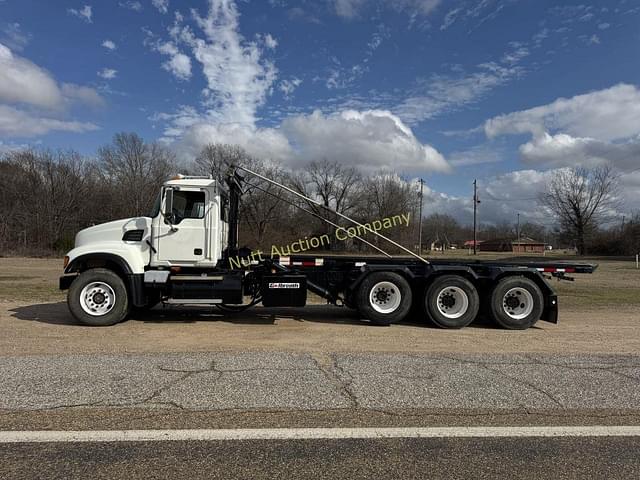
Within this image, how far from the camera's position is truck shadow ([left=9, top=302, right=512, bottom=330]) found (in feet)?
31.1

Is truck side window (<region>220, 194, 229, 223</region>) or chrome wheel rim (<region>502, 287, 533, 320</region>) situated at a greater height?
truck side window (<region>220, 194, 229, 223</region>)

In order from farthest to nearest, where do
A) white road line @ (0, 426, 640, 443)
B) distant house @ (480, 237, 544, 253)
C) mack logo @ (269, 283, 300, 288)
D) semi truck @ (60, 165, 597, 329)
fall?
distant house @ (480, 237, 544, 253)
mack logo @ (269, 283, 300, 288)
semi truck @ (60, 165, 597, 329)
white road line @ (0, 426, 640, 443)

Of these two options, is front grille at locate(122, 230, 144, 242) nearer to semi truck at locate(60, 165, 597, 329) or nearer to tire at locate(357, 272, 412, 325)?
semi truck at locate(60, 165, 597, 329)

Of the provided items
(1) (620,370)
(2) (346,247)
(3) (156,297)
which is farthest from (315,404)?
(2) (346,247)

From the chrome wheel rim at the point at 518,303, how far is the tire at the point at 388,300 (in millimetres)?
1936

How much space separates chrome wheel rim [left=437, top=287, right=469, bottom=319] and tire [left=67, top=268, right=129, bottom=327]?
6011 mm

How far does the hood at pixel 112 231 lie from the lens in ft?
30.0

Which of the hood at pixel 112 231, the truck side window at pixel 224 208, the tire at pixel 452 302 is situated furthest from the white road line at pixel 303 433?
the truck side window at pixel 224 208

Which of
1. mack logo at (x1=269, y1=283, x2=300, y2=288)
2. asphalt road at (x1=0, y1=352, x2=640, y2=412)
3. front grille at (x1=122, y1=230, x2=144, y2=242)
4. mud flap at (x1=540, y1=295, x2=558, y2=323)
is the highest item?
front grille at (x1=122, y1=230, x2=144, y2=242)

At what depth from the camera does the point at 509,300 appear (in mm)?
9320

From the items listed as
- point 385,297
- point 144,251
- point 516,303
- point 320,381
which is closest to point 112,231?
point 144,251

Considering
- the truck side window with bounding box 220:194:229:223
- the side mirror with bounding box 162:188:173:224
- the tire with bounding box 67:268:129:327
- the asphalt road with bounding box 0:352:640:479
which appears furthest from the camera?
the truck side window with bounding box 220:194:229:223

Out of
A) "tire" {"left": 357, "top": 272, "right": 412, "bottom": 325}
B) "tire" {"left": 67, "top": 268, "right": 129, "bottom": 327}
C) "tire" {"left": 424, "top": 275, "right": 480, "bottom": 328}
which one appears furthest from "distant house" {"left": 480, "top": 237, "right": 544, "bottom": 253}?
"tire" {"left": 67, "top": 268, "right": 129, "bottom": 327}

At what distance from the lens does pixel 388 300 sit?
9.23m
